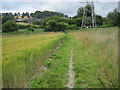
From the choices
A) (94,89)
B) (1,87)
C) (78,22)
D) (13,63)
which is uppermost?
(78,22)

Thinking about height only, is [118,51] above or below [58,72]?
above

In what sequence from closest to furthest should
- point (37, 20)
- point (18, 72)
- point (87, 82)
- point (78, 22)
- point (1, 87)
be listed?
point (1, 87) < point (18, 72) < point (87, 82) < point (37, 20) < point (78, 22)

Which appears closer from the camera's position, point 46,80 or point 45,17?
point 46,80

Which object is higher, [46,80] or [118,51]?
[118,51]

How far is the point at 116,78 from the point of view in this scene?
4312 mm

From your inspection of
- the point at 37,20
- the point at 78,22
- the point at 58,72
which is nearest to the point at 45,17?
the point at 37,20

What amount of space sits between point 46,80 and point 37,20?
38164mm

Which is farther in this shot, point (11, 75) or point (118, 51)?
point (118, 51)

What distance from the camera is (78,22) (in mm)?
51781

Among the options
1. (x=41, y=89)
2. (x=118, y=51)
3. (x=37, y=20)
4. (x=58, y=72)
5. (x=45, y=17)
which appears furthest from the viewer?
(x=45, y=17)

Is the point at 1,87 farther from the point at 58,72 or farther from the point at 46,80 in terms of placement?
the point at 58,72

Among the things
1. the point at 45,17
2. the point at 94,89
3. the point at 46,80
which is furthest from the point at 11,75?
the point at 45,17

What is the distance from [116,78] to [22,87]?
7.81 feet

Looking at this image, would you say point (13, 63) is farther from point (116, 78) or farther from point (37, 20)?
point (37, 20)
